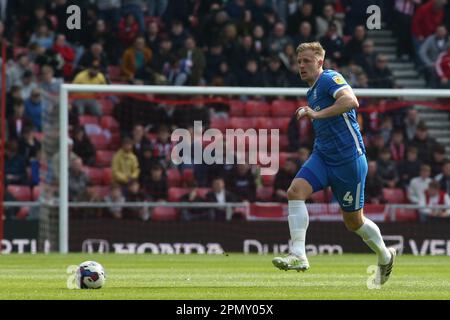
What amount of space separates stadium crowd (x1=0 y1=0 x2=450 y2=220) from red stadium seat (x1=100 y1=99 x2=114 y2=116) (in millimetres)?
18

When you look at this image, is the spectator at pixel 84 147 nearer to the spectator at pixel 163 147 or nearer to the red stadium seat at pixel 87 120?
the red stadium seat at pixel 87 120

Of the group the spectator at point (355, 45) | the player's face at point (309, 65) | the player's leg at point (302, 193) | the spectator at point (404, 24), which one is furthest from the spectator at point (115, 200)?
→ the player's face at point (309, 65)

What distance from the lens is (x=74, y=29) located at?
24750 millimetres

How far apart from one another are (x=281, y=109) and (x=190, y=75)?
2.57 metres

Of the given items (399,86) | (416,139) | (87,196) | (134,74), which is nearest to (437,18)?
(399,86)

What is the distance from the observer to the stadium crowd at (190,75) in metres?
21.7

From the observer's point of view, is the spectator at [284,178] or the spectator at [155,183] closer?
the spectator at [155,183]

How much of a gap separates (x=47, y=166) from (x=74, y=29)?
13.7ft

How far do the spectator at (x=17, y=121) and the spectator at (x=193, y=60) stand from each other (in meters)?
3.42

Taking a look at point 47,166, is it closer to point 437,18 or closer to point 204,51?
point 204,51

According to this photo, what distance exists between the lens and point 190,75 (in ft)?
80.5

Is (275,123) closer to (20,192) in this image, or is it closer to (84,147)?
(84,147)

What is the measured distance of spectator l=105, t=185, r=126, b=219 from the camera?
2111 cm

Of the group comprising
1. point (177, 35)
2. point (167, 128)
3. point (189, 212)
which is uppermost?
point (177, 35)
